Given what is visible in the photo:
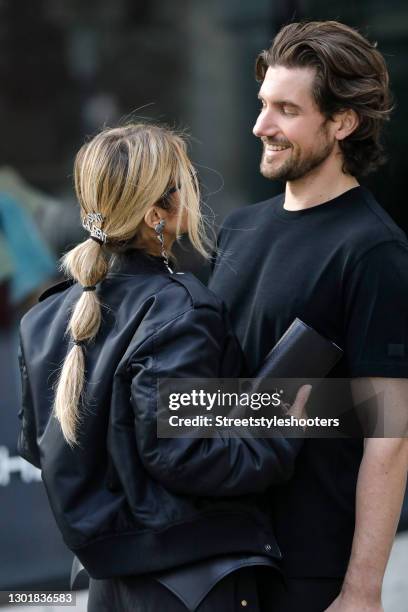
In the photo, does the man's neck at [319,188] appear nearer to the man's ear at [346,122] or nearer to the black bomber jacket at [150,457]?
the man's ear at [346,122]

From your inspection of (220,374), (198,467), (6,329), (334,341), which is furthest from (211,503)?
(6,329)

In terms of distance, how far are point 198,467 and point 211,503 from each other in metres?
0.13

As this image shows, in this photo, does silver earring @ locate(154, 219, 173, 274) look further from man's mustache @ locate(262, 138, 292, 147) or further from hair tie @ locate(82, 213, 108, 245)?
man's mustache @ locate(262, 138, 292, 147)

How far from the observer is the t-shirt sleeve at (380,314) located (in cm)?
215

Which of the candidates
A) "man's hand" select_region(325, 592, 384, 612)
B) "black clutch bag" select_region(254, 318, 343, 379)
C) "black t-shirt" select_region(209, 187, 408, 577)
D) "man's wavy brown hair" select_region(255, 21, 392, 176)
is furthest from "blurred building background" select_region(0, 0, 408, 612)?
"man's hand" select_region(325, 592, 384, 612)

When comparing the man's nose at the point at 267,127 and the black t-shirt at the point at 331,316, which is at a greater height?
the man's nose at the point at 267,127

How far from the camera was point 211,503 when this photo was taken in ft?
6.71

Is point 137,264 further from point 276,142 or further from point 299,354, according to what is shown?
point 276,142

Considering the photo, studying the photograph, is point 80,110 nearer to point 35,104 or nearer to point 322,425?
point 35,104

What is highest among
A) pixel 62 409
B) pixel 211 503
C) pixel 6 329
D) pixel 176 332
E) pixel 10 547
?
pixel 176 332

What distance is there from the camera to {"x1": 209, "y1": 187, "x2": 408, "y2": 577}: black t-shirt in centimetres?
216

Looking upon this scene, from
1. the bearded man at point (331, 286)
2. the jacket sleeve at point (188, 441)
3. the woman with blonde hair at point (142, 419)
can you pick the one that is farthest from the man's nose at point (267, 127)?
the jacket sleeve at point (188, 441)

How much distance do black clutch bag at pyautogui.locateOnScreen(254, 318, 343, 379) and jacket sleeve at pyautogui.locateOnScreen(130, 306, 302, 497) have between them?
176 mm

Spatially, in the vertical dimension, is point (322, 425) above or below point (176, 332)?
below
